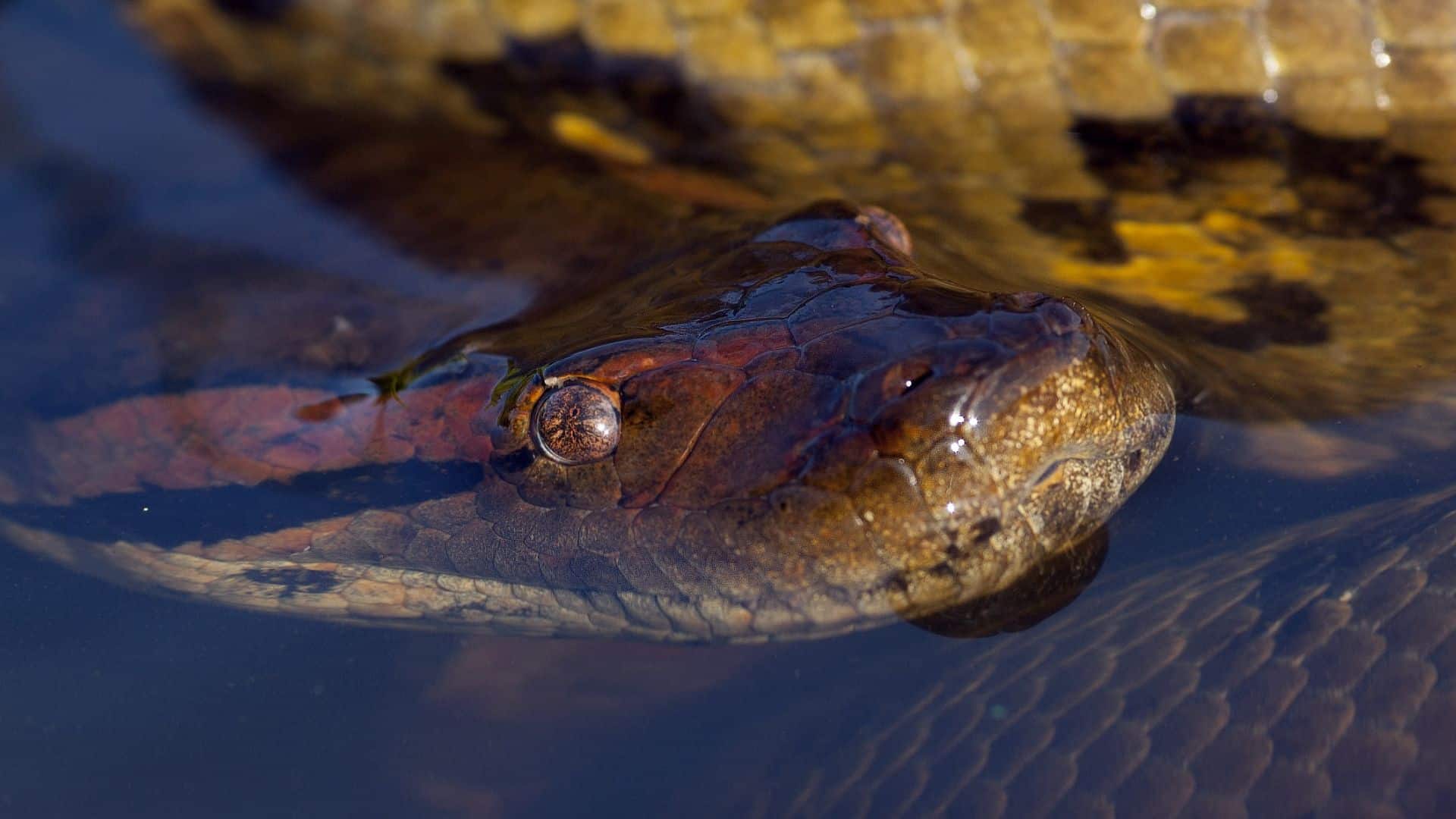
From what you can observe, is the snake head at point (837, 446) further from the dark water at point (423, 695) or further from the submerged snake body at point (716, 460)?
the dark water at point (423, 695)

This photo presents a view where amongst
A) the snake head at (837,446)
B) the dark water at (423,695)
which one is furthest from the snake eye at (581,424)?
the dark water at (423,695)

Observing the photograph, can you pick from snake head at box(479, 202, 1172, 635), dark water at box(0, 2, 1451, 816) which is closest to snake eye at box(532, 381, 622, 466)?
snake head at box(479, 202, 1172, 635)

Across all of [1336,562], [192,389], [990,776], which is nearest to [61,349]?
[192,389]

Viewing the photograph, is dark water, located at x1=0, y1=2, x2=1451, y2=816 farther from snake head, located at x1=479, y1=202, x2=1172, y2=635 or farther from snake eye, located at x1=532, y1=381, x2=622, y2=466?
snake eye, located at x1=532, y1=381, x2=622, y2=466

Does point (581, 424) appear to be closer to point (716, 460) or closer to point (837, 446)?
point (716, 460)

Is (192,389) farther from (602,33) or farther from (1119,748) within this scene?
(1119,748)

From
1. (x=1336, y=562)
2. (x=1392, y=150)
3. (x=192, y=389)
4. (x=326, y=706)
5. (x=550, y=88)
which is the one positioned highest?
(x=550, y=88)

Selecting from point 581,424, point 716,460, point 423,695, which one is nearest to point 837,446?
point 716,460

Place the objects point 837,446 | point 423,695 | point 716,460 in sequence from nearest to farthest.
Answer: point 837,446 → point 716,460 → point 423,695
